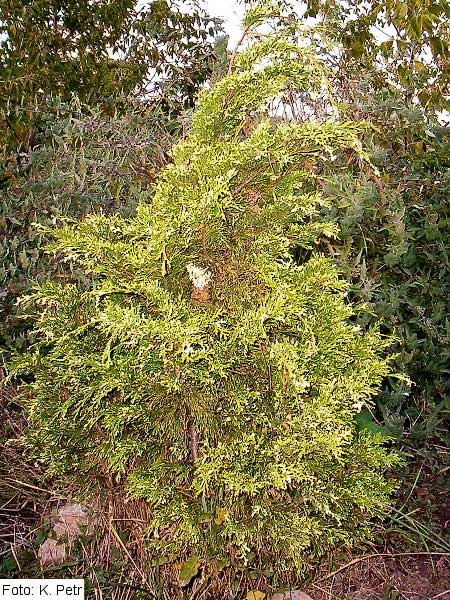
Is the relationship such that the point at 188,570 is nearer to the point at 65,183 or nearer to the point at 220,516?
the point at 220,516

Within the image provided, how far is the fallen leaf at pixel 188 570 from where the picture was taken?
2330 millimetres

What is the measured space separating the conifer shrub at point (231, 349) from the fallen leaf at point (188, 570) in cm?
5

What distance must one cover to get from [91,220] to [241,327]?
609 mm

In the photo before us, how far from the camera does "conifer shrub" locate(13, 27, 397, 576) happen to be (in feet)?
6.67

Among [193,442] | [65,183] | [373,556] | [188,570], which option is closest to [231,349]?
[193,442]

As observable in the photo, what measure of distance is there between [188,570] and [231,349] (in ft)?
2.65

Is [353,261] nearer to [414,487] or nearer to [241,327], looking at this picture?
[414,487]

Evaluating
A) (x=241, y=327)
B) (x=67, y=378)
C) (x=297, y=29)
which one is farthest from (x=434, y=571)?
(x=297, y=29)

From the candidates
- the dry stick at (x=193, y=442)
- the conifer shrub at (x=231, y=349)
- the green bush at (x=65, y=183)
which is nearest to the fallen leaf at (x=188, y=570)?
the conifer shrub at (x=231, y=349)

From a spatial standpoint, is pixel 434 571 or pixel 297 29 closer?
pixel 297 29

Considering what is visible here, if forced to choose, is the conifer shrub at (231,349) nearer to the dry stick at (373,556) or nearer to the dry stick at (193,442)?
the dry stick at (193,442)

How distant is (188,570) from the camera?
2.33m

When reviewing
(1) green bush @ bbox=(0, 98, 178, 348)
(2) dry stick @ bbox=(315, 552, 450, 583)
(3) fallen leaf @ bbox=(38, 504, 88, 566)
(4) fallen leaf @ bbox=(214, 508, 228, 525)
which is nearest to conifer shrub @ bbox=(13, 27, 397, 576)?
(4) fallen leaf @ bbox=(214, 508, 228, 525)

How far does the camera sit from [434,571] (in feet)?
8.96
